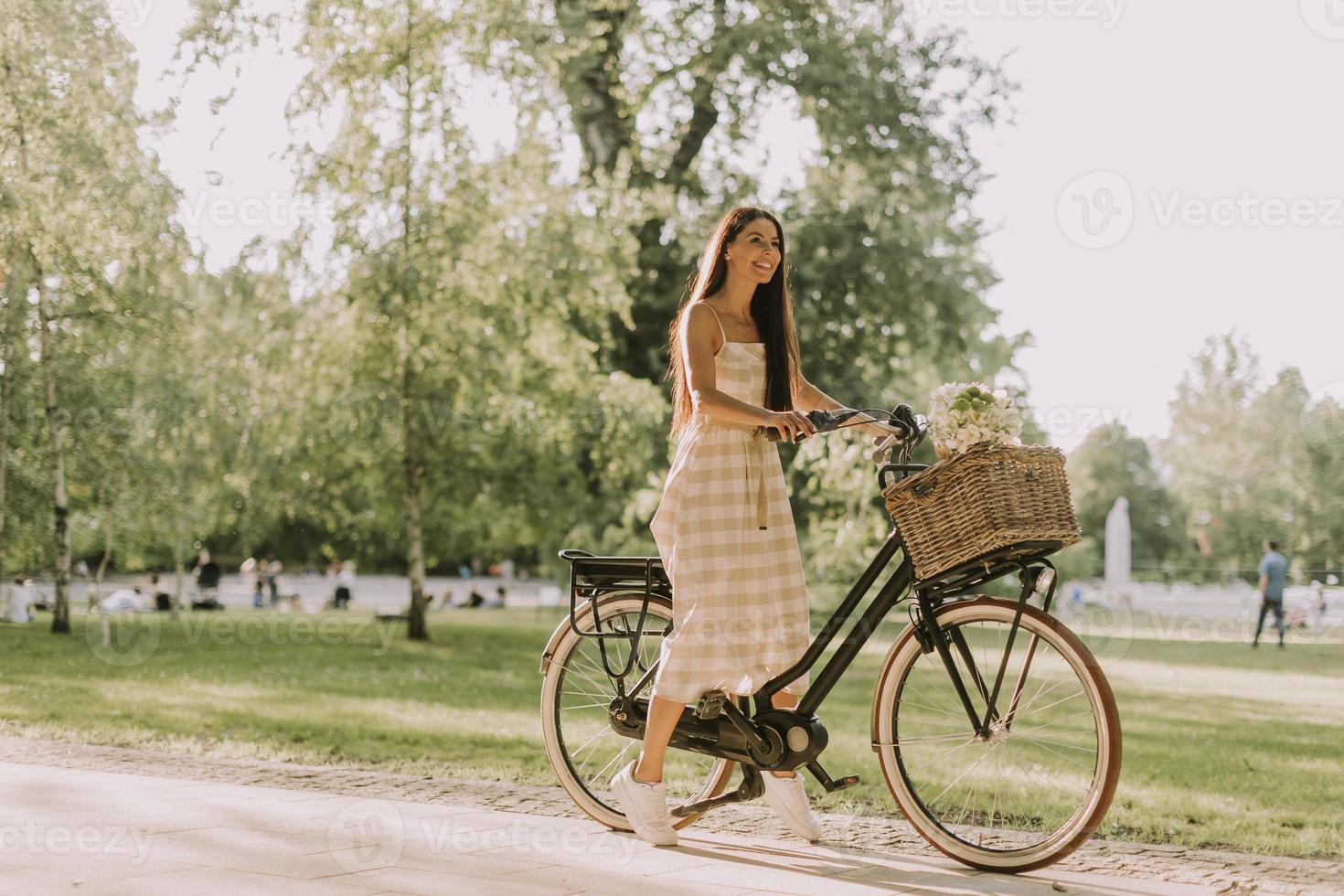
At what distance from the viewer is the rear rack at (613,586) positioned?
16.2 feet

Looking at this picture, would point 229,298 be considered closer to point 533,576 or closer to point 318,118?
point 318,118

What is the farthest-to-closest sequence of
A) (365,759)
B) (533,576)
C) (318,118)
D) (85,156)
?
(533,576) → (318,118) → (85,156) → (365,759)

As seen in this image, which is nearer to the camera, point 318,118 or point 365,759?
point 365,759

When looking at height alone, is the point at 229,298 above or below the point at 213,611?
above

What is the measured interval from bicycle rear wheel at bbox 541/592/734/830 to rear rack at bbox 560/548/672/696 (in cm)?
2

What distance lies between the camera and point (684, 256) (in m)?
22.6

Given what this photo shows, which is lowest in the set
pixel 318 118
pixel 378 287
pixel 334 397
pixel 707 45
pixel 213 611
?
pixel 213 611

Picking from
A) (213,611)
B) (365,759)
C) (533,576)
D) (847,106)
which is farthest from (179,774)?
(533,576)

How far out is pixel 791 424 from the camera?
4.24m

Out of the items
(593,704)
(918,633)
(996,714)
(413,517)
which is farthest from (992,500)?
(413,517)

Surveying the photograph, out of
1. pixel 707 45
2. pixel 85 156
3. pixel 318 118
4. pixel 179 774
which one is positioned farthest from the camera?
pixel 707 45

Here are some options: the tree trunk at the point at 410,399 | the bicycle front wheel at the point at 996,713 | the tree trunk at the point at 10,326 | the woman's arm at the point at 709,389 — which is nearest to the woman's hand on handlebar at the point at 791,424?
the woman's arm at the point at 709,389

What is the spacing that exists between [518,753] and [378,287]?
12.3 meters

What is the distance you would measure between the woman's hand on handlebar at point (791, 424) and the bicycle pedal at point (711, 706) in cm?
94
